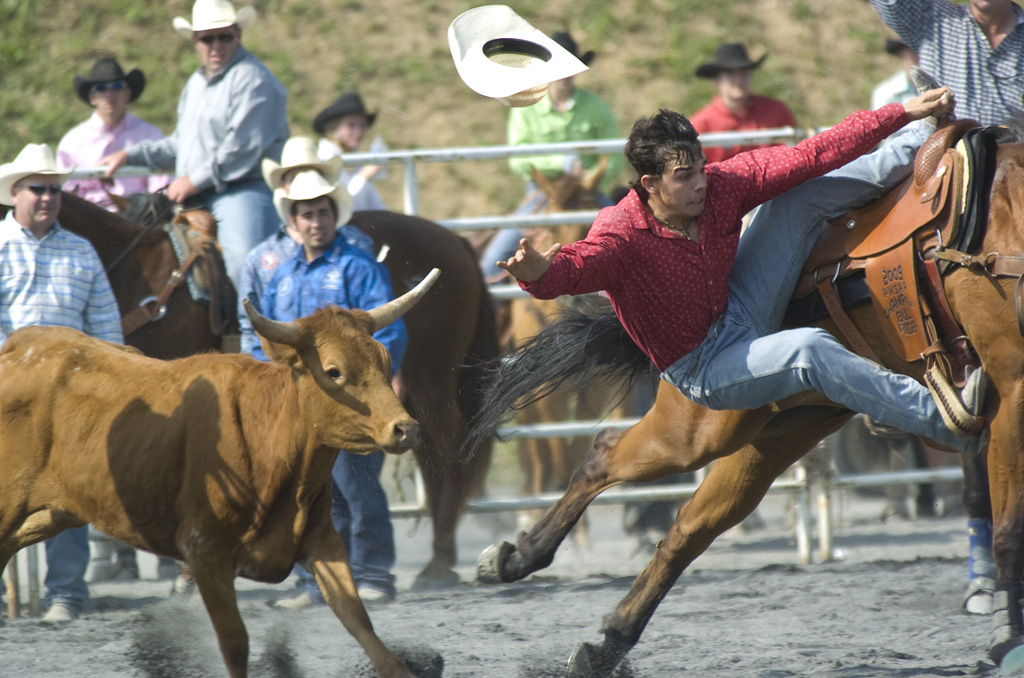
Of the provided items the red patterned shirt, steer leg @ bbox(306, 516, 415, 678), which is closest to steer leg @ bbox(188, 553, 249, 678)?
steer leg @ bbox(306, 516, 415, 678)

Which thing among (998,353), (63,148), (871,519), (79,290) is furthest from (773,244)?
(63,148)

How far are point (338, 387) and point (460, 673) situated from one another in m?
1.29

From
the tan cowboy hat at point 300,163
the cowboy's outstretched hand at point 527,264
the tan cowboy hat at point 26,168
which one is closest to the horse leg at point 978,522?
the cowboy's outstretched hand at point 527,264

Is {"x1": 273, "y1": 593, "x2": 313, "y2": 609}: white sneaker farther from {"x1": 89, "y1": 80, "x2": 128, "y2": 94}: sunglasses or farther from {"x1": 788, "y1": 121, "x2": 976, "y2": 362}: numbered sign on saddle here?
{"x1": 89, "y1": 80, "x2": 128, "y2": 94}: sunglasses

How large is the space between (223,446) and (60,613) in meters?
2.22

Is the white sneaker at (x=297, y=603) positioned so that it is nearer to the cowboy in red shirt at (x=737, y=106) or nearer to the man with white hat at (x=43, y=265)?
the man with white hat at (x=43, y=265)

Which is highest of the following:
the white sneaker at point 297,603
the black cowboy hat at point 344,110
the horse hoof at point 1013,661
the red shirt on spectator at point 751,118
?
the black cowboy hat at point 344,110

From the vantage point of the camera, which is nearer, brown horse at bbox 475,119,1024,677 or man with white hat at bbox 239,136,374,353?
brown horse at bbox 475,119,1024,677

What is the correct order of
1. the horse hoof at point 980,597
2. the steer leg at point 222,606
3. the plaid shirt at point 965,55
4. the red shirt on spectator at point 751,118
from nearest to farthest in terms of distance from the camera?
1. the steer leg at point 222,606
2. the plaid shirt at point 965,55
3. the horse hoof at point 980,597
4. the red shirt on spectator at point 751,118

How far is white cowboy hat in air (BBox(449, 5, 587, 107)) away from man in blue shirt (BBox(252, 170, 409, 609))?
3.99ft

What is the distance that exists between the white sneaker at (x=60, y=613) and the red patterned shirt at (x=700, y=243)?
9.90 ft

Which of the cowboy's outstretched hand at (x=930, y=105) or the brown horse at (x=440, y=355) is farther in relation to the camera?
the brown horse at (x=440, y=355)

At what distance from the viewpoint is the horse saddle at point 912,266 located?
3.73 m

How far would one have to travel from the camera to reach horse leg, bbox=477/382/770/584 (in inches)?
155
